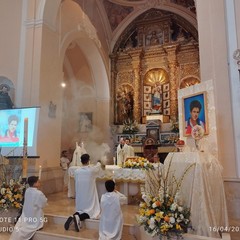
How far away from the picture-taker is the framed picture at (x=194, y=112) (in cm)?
472

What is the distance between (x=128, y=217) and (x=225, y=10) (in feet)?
15.2

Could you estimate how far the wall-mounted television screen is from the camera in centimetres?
630

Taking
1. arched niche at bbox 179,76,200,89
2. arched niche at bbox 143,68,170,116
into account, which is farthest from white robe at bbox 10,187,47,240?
arched niche at bbox 179,76,200,89

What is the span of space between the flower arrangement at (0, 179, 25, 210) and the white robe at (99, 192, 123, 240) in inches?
77.7

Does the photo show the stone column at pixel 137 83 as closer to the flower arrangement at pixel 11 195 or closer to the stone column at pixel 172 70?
the stone column at pixel 172 70

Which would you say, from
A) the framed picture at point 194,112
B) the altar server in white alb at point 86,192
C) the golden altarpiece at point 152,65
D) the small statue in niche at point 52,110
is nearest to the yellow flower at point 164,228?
the altar server in white alb at point 86,192

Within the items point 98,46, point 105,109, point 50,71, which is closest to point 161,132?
point 105,109

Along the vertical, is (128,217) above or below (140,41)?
below

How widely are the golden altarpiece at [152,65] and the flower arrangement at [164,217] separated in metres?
8.98

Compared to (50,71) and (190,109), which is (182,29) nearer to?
(50,71)

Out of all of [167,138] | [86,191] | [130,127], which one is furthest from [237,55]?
[130,127]

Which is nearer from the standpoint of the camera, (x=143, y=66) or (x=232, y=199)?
(x=232, y=199)

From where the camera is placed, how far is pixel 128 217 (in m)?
4.86

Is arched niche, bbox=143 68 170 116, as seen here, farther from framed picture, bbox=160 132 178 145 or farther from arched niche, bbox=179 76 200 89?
framed picture, bbox=160 132 178 145
